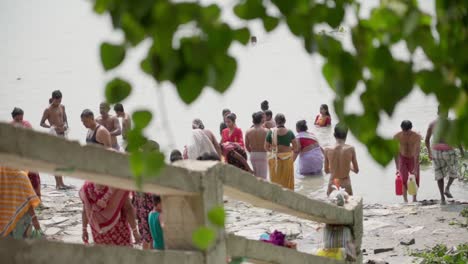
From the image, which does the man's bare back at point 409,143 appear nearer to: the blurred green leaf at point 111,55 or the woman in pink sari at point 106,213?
the woman in pink sari at point 106,213

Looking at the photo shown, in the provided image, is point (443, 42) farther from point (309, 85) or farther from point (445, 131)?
point (309, 85)

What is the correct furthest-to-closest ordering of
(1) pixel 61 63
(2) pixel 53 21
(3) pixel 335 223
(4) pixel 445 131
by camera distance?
(2) pixel 53 21 → (1) pixel 61 63 → (3) pixel 335 223 → (4) pixel 445 131

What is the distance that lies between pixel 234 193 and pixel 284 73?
36271 millimetres

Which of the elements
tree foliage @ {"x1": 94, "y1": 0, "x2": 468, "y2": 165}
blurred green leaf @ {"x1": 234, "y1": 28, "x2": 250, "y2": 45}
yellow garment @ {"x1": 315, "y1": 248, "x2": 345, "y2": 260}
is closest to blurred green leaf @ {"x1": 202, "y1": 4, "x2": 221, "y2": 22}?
tree foliage @ {"x1": 94, "y1": 0, "x2": 468, "y2": 165}

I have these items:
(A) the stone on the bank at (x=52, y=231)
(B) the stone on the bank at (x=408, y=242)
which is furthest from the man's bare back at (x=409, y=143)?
(A) the stone on the bank at (x=52, y=231)

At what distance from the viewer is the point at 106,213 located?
23.5 feet

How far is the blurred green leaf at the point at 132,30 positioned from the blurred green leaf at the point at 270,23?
492mm

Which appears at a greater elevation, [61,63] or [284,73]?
[61,63]

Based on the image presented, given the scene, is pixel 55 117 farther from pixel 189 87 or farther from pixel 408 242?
pixel 189 87

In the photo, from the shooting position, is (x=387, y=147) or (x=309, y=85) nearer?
(x=387, y=147)

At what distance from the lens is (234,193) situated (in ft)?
14.4

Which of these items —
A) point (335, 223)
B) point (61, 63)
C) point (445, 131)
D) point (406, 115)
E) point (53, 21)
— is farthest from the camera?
point (53, 21)

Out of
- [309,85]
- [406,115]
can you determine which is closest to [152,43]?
[406,115]

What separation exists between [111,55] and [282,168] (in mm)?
10540
